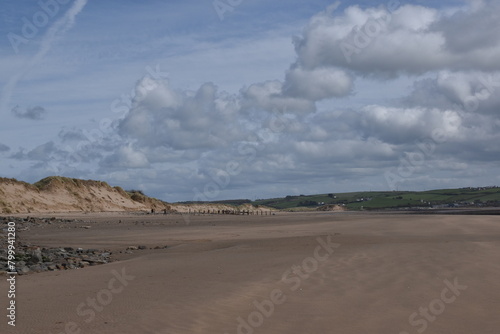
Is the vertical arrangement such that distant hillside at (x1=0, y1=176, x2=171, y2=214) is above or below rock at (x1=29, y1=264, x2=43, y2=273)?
above

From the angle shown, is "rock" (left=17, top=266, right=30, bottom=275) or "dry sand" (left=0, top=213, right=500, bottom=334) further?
"rock" (left=17, top=266, right=30, bottom=275)

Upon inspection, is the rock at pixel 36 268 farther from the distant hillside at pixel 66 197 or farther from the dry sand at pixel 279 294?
the distant hillside at pixel 66 197

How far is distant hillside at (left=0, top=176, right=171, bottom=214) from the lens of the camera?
220ft

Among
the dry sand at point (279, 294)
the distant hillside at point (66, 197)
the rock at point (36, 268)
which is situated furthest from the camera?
the distant hillside at point (66, 197)

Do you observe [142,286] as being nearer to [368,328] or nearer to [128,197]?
[368,328]

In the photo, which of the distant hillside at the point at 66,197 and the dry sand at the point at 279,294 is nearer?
the dry sand at the point at 279,294

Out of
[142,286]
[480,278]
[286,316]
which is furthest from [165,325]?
[480,278]

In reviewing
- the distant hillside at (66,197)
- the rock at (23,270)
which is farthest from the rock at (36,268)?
the distant hillside at (66,197)

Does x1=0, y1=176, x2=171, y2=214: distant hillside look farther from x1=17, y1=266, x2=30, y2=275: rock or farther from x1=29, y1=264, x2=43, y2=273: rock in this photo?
x1=17, y1=266, x2=30, y2=275: rock

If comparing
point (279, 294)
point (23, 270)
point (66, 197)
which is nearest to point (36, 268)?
point (23, 270)

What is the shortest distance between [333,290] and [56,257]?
36.4 feet

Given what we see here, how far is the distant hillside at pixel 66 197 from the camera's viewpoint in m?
67.0

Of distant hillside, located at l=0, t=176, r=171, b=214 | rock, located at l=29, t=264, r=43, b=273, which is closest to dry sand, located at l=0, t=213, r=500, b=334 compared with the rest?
rock, located at l=29, t=264, r=43, b=273

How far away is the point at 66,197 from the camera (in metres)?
76.7
